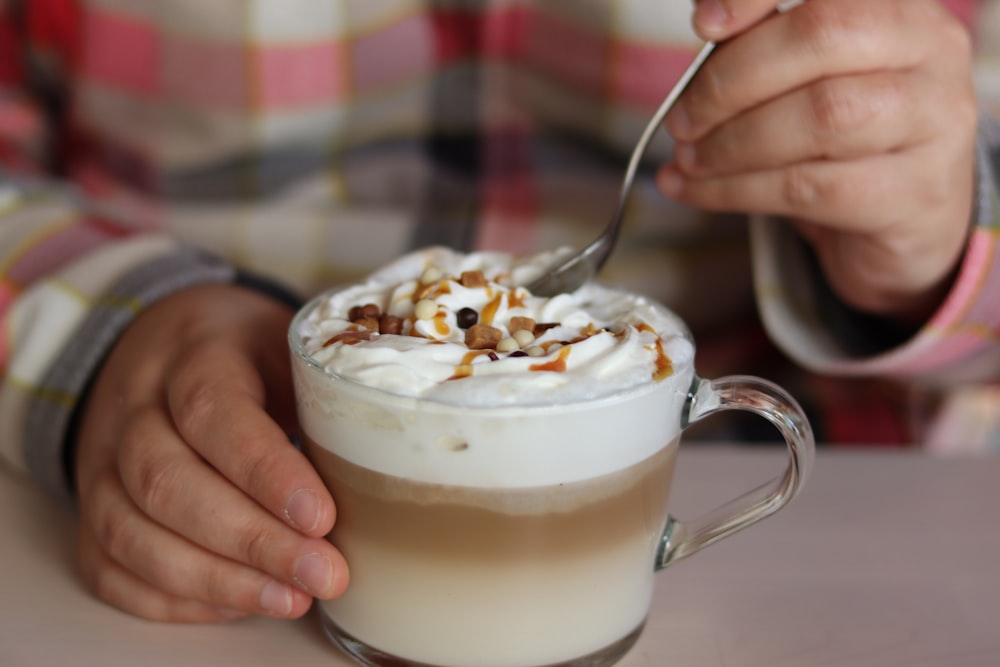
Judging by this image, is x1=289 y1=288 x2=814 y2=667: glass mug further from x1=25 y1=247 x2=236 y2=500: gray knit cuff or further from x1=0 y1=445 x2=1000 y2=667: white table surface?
x1=25 y1=247 x2=236 y2=500: gray knit cuff

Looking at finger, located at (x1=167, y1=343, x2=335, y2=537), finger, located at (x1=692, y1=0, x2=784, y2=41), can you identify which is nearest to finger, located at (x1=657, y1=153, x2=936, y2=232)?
finger, located at (x1=692, y1=0, x2=784, y2=41)

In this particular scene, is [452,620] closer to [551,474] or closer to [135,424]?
[551,474]

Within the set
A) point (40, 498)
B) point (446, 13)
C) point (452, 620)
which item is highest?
point (446, 13)

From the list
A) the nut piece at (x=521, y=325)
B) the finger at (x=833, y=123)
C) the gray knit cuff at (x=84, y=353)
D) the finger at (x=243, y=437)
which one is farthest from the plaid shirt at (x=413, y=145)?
the nut piece at (x=521, y=325)

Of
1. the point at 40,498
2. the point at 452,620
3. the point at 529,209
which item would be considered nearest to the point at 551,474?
the point at 452,620

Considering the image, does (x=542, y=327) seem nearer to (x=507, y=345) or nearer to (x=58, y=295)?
(x=507, y=345)

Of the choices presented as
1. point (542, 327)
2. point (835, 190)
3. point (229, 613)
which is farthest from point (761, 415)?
point (229, 613)
